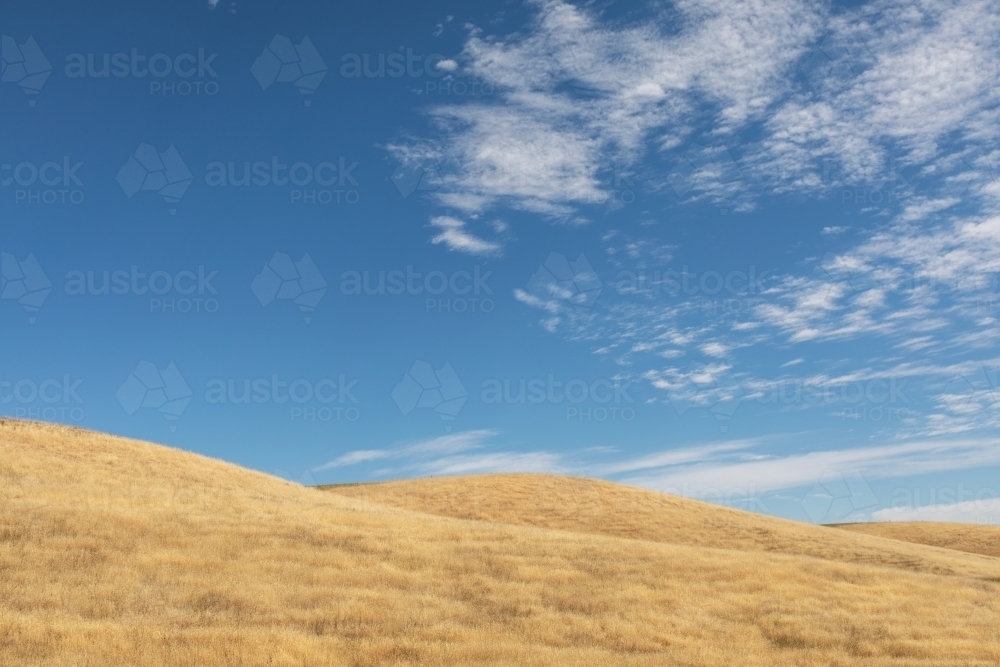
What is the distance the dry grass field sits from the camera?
16.0 m

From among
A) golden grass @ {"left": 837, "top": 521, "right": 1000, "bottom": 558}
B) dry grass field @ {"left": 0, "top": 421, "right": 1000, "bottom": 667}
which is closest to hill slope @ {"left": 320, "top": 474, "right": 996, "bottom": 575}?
dry grass field @ {"left": 0, "top": 421, "right": 1000, "bottom": 667}

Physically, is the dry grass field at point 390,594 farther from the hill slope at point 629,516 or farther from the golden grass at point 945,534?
the golden grass at point 945,534

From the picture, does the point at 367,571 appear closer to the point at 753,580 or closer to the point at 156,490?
the point at 753,580

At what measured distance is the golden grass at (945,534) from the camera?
194ft

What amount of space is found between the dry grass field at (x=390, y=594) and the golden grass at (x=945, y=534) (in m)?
25.6

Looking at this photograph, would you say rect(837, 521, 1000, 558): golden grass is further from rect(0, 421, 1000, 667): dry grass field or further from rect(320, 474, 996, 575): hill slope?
rect(0, 421, 1000, 667): dry grass field

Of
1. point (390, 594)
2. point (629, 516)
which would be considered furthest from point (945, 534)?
point (390, 594)

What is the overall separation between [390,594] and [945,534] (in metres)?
59.8

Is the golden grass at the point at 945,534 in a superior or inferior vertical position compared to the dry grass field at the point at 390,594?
superior

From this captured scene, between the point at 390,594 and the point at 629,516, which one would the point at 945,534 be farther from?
the point at 390,594

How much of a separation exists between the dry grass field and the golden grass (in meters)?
25.6

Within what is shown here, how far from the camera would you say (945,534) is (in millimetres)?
64250

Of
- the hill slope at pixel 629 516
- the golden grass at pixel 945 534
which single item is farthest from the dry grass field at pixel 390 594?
the golden grass at pixel 945 534

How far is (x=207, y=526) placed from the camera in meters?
26.5
